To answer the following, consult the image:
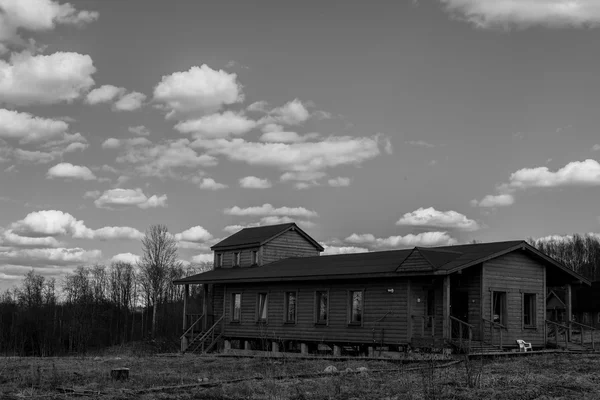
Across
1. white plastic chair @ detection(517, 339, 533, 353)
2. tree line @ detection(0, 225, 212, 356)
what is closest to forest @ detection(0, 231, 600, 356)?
tree line @ detection(0, 225, 212, 356)

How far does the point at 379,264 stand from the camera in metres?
28.6

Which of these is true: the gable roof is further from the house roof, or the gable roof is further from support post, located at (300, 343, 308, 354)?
support post, located at (300, 343, 308, 354)

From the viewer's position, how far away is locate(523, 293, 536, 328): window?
2850cm

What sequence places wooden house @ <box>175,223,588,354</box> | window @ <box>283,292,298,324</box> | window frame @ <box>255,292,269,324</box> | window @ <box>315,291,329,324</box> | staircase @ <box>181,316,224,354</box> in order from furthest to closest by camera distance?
1. staircase @ <box>181,316,224,354</box>
2. window frame @ <box>255,292,269,324</box>
3. window @ <box>283,292,298,324</box>
4. window @ <box>315,291,329,324</box>
5. wooden house @ <box>175,223,588,354</box>

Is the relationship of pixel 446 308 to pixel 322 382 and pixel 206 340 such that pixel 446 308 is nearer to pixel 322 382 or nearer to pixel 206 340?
pixel 322 382

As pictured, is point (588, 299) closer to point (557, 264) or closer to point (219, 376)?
point (557, 264)

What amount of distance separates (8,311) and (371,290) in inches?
1903

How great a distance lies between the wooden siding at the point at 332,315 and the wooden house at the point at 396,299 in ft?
0.13

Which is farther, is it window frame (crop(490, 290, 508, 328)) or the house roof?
window frame (crop(490, 290, 508, 328))

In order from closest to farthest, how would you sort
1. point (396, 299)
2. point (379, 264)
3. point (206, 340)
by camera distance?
1. point (396, 299)
2. point (379, 264)
3. point (206, 340)

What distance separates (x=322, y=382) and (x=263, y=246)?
2411 centimetres

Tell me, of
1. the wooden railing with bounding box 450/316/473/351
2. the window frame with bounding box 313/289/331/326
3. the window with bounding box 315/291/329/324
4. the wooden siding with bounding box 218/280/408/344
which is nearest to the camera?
the wooden railing with bounding box 450/316/473/351

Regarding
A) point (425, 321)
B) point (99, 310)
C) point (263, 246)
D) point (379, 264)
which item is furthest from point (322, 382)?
point (99, 310)

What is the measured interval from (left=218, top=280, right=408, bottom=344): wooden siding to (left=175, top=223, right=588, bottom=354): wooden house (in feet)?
0.13
